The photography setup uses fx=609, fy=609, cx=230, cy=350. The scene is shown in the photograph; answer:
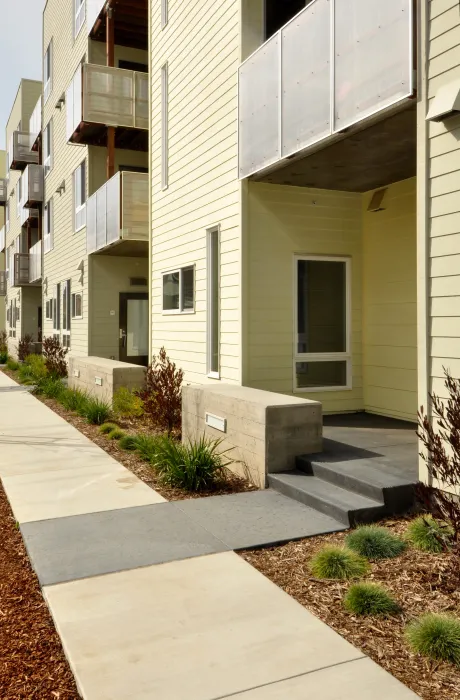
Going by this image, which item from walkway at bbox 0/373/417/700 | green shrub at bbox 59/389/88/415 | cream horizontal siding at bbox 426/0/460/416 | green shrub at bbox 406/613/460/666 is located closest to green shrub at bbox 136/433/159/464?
walkway at bbox 0/373/417/700

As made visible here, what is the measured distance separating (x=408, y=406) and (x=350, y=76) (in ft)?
14.2

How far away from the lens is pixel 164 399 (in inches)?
367

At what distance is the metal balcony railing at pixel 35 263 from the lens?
2609 cm

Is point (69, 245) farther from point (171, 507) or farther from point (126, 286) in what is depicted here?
point (171, 507)

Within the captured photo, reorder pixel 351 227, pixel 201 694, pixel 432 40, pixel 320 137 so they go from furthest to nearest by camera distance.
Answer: pixel 351 227 → pixel 320 137 → pixel 432 40 → pixel 201 694

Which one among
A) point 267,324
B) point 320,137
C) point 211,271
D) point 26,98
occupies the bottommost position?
point 267,324

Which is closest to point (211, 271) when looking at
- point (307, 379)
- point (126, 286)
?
point (307, 379)

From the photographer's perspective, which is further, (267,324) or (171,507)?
(267,324)

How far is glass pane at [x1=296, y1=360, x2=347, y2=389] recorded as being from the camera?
27.9 ft

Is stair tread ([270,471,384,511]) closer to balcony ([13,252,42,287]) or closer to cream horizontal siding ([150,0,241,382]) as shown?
cream horizontal siding ([150,0,241,382])

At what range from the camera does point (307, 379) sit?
8.55 metres

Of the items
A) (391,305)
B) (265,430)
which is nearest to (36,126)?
(391,305)

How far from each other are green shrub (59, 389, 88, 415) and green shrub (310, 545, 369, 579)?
23.9ft

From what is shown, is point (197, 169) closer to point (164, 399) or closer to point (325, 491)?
point (164, 399)
